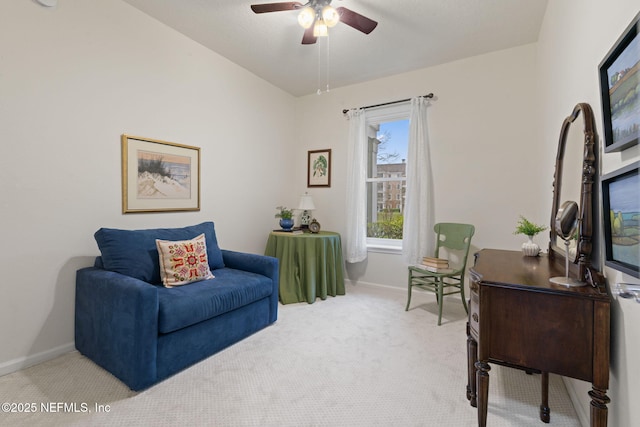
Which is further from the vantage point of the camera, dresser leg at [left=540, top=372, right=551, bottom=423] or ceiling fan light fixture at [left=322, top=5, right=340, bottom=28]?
ceiling fan light fixture at [left=322, top=5, right=340, bottom=28]

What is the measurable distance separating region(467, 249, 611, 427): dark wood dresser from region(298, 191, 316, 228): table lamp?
2.61 metres

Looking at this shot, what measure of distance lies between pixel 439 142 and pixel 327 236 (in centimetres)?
170

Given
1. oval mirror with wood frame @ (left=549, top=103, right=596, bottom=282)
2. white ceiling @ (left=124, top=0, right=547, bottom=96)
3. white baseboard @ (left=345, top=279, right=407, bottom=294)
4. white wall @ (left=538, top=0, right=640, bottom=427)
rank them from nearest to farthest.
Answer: white wall @ (left=538, top=0, right=640, bottom=427) < oval mirror with wood frame @ (left=549, top=103, right=596, bottom=282) < white ceiling @ (left=124, top=0, right=547, bottom=96) < white baseboard @ (left=345, top=279, right=407, bottom=294)

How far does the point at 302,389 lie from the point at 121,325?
1.15 metres

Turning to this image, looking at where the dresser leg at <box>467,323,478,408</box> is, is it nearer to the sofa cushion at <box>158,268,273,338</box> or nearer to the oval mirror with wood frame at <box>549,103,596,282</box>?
the oval mirror with wood frame at <box>549,103,596,282</box>

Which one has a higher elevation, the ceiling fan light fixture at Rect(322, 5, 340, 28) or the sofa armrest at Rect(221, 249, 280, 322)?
the ceiling fan light fixture at Rect(322, 5, 340, 28)

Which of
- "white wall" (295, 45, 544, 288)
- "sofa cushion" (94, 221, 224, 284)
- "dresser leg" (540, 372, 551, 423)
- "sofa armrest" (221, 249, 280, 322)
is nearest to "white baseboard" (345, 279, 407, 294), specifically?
"white wall" (295, 45, 544, 288)

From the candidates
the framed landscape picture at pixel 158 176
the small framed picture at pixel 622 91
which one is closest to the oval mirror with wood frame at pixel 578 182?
the small framed picture at pixel 622 91

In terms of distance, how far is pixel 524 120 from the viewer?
302cm

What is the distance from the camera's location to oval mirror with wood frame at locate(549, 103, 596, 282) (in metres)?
1.31

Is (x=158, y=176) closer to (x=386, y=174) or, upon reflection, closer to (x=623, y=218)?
(x=386, y=174)

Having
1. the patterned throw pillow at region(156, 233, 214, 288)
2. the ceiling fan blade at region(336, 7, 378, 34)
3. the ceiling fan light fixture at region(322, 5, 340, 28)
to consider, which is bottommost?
the patterned throw pillow at region(156, 233, 214, 288)

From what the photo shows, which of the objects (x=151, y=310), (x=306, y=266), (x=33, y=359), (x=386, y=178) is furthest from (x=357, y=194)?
(x=33, y=359)

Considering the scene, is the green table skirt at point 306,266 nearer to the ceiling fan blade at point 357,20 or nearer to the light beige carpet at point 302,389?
the light beige carpet at point 302,389
